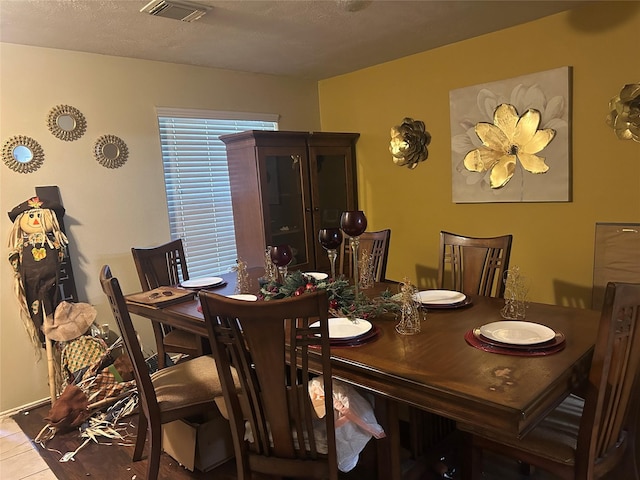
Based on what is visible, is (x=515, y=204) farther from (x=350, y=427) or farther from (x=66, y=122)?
(x=66, y=122)

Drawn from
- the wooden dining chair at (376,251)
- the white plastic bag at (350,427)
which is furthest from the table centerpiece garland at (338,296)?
the wooden dining chair at (376,251)

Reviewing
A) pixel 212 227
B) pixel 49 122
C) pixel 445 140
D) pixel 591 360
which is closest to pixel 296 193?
pixel 212 227

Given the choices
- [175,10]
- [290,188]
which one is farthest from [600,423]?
[290,188]

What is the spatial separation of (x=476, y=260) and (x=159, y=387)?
5.45 ft

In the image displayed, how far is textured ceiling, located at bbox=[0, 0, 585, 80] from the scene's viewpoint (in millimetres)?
2412

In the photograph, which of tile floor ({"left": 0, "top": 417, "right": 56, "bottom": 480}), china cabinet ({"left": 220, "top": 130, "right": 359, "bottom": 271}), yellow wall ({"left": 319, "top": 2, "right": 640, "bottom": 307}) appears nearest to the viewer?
tile floor ({"left": 0, "top": 417, "right": 56, "bottom": 480})

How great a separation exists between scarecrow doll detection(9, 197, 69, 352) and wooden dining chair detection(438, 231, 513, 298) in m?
2.34

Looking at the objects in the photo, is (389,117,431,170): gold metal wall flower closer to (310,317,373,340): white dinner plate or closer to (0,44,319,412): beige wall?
(0,44,319,412): beige wall

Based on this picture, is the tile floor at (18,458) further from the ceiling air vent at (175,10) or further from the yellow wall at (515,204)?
the yellow wall at (515,204)

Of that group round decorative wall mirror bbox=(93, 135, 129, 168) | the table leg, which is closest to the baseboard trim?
round decorative wall mirror bbox=(93, 135, 129, 168)

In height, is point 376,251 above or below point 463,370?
above

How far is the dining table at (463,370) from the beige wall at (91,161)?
5.49 feet

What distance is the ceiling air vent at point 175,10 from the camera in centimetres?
229

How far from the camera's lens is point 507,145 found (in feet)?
10.3
